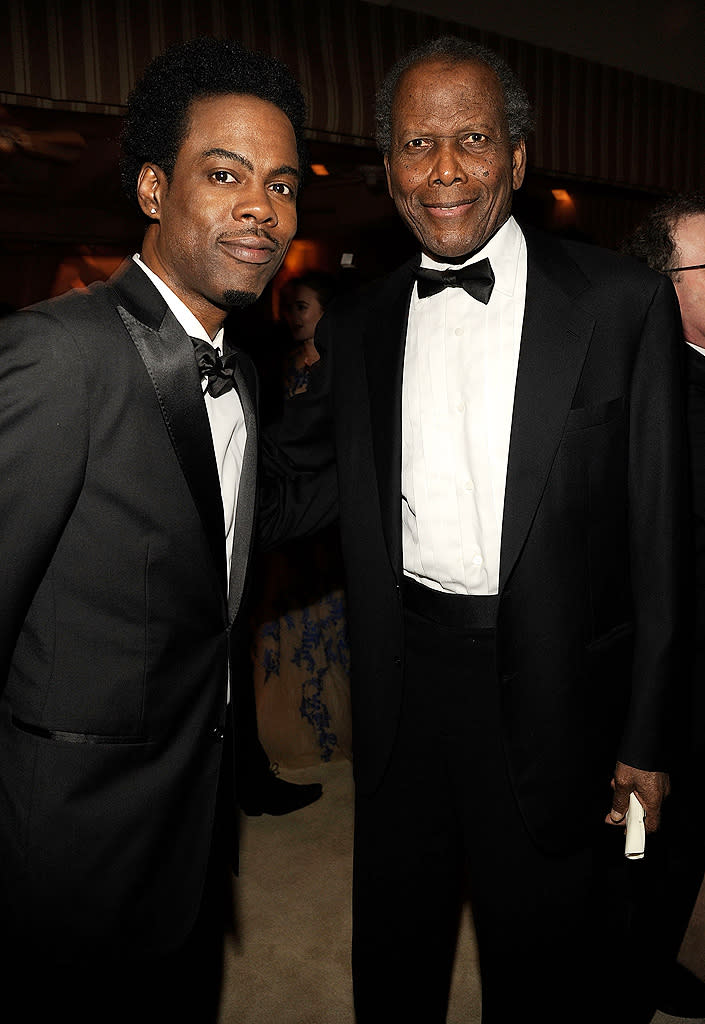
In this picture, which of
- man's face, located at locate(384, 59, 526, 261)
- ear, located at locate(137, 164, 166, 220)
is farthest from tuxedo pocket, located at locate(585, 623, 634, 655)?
ear, located at locate(137, 164, 166, 220)

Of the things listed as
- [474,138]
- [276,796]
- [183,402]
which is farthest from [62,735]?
[276,796]

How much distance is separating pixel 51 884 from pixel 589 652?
1017 mm

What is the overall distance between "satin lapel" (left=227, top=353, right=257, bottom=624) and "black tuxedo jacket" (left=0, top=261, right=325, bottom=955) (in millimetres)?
127

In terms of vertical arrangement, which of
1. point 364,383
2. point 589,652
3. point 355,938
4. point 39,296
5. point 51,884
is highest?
point 39,296

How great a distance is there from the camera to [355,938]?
5.81 ft

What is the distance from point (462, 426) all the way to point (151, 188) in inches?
28.9

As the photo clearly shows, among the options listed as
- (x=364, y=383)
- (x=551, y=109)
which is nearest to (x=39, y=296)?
(x=551, y=109)

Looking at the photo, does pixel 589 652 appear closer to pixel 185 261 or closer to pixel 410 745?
pixel 410 745

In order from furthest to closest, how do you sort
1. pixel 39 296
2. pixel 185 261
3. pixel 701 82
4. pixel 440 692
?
pixel 39 296, pixel 701 82, pixel 440 692, pixel 185 261

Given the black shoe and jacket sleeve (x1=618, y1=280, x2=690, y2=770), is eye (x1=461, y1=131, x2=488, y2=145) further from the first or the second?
the black shoe

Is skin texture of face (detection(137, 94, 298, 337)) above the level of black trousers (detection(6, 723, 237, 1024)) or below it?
above

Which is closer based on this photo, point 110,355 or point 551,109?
point 110,355

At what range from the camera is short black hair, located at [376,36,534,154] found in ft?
5.10

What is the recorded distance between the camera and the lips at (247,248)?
1.35 meters
